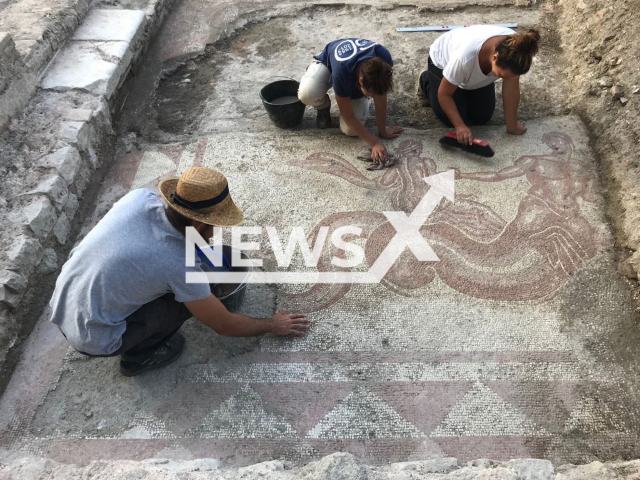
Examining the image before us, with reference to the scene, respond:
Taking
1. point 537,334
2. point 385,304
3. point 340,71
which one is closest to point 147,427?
point 385,304

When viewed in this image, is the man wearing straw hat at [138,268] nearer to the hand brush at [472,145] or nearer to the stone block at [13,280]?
the stone block at [13,280]

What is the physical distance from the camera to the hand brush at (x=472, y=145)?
3.34 meters

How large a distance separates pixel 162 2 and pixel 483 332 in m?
4.67

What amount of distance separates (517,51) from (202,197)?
6.91 ft

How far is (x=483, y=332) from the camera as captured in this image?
8.23 feet

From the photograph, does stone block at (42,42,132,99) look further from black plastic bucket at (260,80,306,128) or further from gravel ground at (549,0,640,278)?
gravel ground at (549,0,640,278)

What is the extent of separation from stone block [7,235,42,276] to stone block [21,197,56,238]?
3.3 inches

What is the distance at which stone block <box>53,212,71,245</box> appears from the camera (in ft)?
9.69

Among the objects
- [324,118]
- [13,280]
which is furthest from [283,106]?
[13,280]

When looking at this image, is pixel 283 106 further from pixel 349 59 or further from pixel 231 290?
pixel 231 290

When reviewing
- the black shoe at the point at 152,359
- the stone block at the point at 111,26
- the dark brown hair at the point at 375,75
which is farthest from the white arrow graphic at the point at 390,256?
the stone block at the point at 111,26

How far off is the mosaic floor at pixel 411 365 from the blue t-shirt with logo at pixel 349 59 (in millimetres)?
750

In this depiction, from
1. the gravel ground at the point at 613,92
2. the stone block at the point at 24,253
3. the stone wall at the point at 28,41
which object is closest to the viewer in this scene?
the stone block at the point at 24,253

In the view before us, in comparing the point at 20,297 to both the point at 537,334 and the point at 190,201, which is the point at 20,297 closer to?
the point at 190,201
